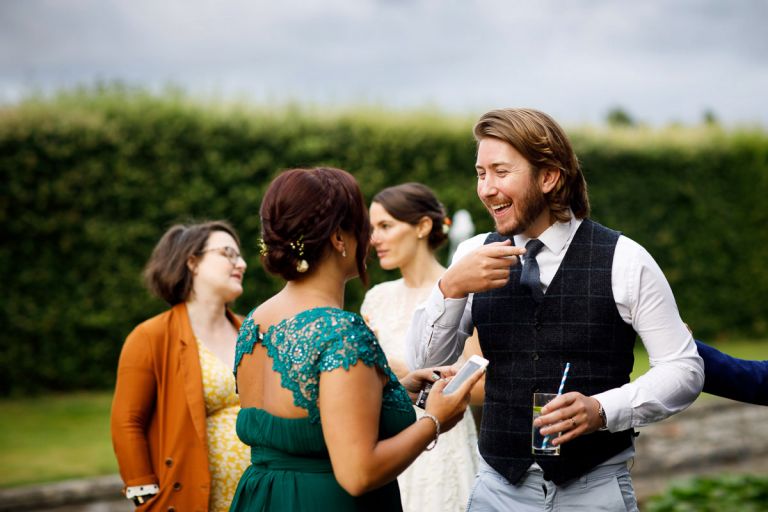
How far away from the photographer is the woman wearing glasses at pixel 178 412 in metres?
3.93

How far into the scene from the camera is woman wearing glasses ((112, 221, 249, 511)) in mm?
3926

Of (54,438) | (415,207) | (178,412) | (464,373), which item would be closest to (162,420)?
(178,412)

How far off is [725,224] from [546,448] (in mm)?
13561

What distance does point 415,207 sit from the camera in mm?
4777

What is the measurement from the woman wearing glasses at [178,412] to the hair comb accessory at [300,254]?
1.73 meters

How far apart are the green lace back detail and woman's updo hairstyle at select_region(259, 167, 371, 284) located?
0.18 m

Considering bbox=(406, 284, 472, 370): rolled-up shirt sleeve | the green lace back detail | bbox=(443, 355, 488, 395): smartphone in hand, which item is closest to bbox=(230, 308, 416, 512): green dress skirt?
the green lace back detail

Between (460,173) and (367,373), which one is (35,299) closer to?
(460,173)

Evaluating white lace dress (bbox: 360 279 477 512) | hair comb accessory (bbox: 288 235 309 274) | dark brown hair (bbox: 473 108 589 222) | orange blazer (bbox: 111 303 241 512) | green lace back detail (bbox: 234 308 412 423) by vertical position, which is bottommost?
white lace dress (bbox: 360 279 477 512)

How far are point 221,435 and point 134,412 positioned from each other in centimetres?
42

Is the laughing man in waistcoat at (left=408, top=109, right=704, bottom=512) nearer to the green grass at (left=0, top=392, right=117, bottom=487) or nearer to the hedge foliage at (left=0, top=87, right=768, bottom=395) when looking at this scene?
the green grass at (left=0, top=392, right=117, bottom=487)

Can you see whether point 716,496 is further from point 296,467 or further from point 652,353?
point 296,467

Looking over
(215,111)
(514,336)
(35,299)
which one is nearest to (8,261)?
(35,299)

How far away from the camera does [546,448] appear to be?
101 inches
